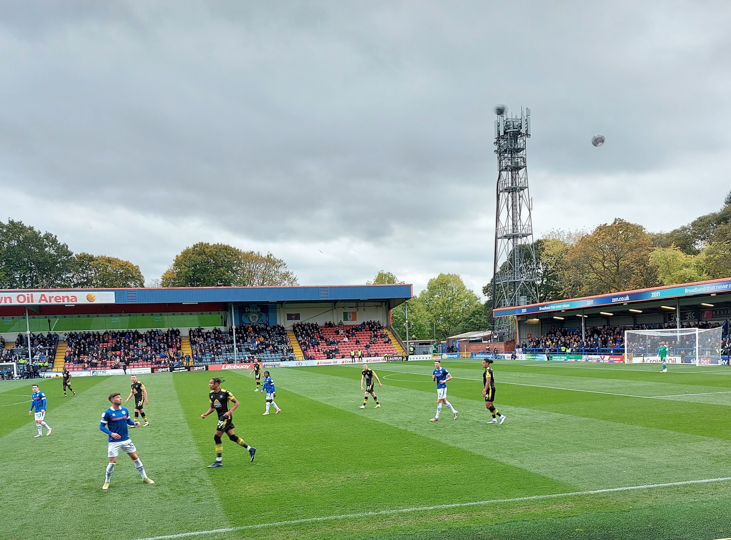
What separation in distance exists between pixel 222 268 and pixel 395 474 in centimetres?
7777

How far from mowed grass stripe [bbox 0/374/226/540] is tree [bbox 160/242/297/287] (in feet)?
221

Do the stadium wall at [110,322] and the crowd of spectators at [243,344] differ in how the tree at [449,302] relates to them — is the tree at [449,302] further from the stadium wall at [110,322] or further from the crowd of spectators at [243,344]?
the stadium wall at [110,322]

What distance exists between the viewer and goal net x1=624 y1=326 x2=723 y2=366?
4019 cm

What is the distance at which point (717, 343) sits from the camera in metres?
40.3

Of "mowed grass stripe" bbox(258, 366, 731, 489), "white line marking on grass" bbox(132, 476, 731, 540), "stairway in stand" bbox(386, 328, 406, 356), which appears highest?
"white line marking on grass" bbox(132, 476, 731, 540)

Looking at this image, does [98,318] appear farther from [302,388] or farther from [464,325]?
[464,325]

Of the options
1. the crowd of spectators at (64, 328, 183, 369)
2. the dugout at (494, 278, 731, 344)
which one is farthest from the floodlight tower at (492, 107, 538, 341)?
the crowd of spectators at (64, 328, 183, 369)

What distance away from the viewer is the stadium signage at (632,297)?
40.0 metres

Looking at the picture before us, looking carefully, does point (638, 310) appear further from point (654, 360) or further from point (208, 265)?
point (208, 265)

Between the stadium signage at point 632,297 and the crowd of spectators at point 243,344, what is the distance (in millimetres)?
28461

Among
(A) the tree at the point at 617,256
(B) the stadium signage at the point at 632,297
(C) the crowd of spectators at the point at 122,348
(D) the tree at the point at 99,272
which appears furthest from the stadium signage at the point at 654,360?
(D) the tree at the point at 99,272

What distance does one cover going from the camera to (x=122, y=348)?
5962cm

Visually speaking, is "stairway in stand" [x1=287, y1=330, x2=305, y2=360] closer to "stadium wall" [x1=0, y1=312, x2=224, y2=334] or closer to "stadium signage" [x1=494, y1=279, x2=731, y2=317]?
"stadium wall" [x1=0, y1=312, x2=224, y2=334]

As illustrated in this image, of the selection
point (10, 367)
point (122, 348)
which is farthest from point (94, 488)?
point (122, 348)
